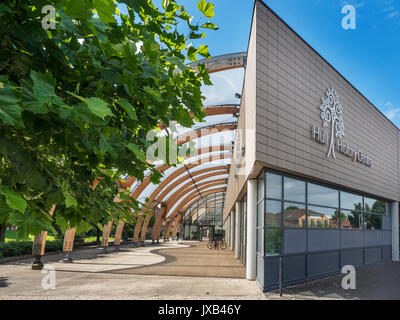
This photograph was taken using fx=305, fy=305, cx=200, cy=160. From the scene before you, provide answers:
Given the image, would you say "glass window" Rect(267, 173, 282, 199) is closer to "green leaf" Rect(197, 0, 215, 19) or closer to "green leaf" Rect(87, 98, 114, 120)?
"green leaf" Rect(197, 0, 215, 19)

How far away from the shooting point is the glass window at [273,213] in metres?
10.6

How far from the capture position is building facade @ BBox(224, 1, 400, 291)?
10141mm

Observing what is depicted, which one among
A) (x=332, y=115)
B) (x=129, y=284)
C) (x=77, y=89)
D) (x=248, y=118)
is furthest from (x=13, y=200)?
(x=332, y=115)

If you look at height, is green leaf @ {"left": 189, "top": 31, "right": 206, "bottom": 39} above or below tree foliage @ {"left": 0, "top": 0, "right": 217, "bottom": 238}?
above

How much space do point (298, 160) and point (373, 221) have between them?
37.4 ft

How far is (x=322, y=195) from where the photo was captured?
44.4ft

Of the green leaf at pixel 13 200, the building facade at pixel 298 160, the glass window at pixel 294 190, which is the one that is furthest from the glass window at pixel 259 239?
the green leaf at pixel 13 200

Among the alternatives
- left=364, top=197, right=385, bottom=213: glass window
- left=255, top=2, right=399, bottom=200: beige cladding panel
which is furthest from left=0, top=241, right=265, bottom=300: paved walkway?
left=364, top=197, right=385, bottom=213: glass window

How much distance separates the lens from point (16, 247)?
17875 millimetres

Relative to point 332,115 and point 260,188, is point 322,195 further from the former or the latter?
point 260,188

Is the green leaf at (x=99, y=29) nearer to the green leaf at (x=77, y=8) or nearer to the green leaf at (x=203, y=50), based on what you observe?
the green leaf at (x=77, y=8)

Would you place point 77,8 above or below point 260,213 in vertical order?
above

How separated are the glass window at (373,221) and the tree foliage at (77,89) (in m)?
18.6

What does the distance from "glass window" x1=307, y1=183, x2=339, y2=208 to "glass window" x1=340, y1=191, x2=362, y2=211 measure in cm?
73
